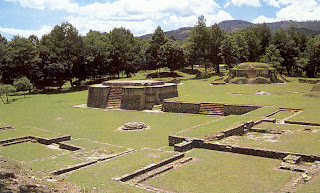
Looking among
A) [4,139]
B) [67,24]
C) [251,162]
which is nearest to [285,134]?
[251,162]

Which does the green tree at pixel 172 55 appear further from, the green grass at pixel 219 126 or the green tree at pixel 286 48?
the green grass at pixel 219 126

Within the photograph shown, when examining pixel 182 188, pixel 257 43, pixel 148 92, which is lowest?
pixel 182 188

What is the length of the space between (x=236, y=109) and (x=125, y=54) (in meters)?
29.9

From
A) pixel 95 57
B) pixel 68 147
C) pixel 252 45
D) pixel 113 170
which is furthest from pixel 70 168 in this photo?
pixel 252 45

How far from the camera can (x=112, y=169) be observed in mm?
9375

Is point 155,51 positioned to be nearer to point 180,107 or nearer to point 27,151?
point 180,107

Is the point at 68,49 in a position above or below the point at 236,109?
above

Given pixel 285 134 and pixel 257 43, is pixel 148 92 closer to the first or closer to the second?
pixel 285 134

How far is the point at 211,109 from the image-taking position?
20.2m

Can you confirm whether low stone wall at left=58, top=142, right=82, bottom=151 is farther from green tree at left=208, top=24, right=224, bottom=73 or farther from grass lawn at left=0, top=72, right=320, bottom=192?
green tree at left=208, top=24, right=224, bottom=73

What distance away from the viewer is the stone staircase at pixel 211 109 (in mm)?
19844

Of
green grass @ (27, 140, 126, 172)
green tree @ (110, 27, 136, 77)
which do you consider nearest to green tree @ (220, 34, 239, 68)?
green tree @ (110, 27, 136, 77)

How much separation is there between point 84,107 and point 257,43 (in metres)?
33.5

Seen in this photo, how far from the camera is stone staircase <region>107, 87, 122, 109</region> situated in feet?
80.4
